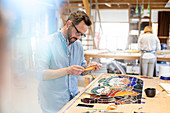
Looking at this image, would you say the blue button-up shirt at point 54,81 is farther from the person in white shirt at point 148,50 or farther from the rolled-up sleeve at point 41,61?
the person in white shirt at point 148,50

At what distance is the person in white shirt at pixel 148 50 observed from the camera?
5.17m

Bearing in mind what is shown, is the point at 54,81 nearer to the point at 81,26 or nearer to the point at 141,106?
the point at 81,26

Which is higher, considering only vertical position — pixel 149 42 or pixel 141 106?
pixel 149 42

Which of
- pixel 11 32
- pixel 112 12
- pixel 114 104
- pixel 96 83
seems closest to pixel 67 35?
pixel 96 83

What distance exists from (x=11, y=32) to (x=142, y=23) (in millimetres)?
8812

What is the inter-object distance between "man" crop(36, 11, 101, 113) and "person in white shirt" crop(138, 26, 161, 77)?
370 cm

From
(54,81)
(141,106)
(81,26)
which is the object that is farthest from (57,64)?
(141,106)

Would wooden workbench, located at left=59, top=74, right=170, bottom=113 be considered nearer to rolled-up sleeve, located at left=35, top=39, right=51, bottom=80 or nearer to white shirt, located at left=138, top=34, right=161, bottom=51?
rolled-up sleeve, located at left=35, top=39, right=51, bottom=80

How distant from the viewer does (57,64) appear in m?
1.80

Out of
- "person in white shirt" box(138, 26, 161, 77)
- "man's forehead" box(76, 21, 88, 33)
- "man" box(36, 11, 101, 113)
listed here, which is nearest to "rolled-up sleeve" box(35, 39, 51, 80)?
"man" box(36, 11, 101, 113)

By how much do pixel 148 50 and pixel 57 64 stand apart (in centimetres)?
392

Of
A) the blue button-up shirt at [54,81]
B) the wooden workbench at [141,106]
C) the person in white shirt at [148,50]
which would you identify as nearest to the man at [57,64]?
the blue button-up shirt at [54,81]

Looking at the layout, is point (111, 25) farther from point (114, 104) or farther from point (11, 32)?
point (11, 32)

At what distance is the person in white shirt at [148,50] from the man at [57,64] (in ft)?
12.1
